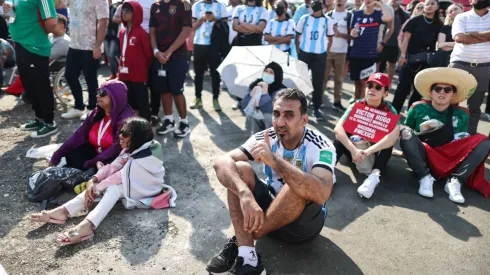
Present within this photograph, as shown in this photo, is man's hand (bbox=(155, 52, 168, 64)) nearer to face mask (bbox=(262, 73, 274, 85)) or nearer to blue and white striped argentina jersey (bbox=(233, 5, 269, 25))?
face mask (bbox=(262, 73, 274, 85))

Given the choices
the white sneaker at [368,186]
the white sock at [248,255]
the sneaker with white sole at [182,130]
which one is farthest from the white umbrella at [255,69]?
the white sock at [248,255]

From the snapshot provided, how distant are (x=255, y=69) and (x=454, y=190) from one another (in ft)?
9.23

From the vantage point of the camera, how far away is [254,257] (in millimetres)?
2586

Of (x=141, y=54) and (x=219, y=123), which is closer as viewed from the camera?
(x=141, y=54)

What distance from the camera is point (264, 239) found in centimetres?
310

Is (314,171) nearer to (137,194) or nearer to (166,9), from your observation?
(137,194)

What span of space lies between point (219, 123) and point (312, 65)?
5.72 feet

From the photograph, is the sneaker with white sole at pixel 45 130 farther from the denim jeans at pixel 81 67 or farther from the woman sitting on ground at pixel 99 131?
the woman sitting on ground at pixel 99 131

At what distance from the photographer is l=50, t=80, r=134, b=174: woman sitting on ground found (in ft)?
12.7

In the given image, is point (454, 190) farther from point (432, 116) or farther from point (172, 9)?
point (172, 9)

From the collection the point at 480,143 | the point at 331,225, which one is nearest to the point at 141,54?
the point at 331,225

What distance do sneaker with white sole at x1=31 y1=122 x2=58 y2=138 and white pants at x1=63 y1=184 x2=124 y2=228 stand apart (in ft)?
7.34

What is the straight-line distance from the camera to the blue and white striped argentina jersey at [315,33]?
604cm

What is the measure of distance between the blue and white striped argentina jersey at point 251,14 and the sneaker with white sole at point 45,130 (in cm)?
329
